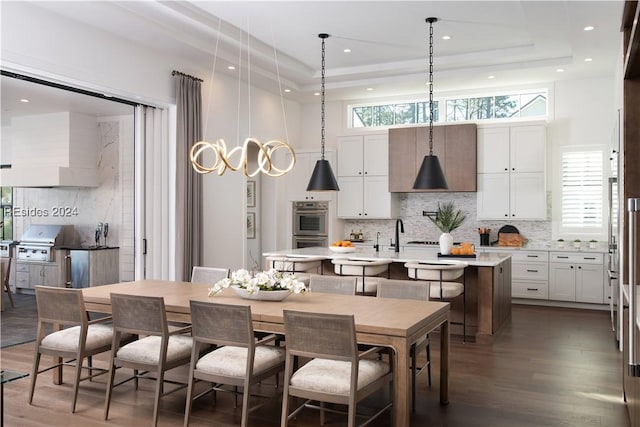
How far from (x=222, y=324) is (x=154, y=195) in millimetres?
3864

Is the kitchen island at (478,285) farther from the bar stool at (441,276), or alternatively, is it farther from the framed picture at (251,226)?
the framed picture at (251,226)

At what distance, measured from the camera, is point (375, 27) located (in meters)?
6.52

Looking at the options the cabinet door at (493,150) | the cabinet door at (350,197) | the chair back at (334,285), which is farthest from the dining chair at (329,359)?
the cabinet door at (350,197)

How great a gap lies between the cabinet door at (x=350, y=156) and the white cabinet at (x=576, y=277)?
3295mm

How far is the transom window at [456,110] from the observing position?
27.8 ft

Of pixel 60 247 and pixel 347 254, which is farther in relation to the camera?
pixel 60 247

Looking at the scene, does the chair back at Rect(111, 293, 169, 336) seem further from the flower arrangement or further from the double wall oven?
the double wall oven

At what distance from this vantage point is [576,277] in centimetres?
773

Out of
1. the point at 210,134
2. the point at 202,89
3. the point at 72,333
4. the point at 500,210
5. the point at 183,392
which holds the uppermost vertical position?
the point at 202,89

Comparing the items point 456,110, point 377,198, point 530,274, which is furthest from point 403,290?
point 456,110

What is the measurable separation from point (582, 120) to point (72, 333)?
23.7ft

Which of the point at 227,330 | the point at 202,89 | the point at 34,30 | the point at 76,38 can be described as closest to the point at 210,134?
the point at 202,89

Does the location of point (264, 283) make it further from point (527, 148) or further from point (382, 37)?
point (527, 148)

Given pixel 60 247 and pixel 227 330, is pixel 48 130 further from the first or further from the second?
pixel 227 330
